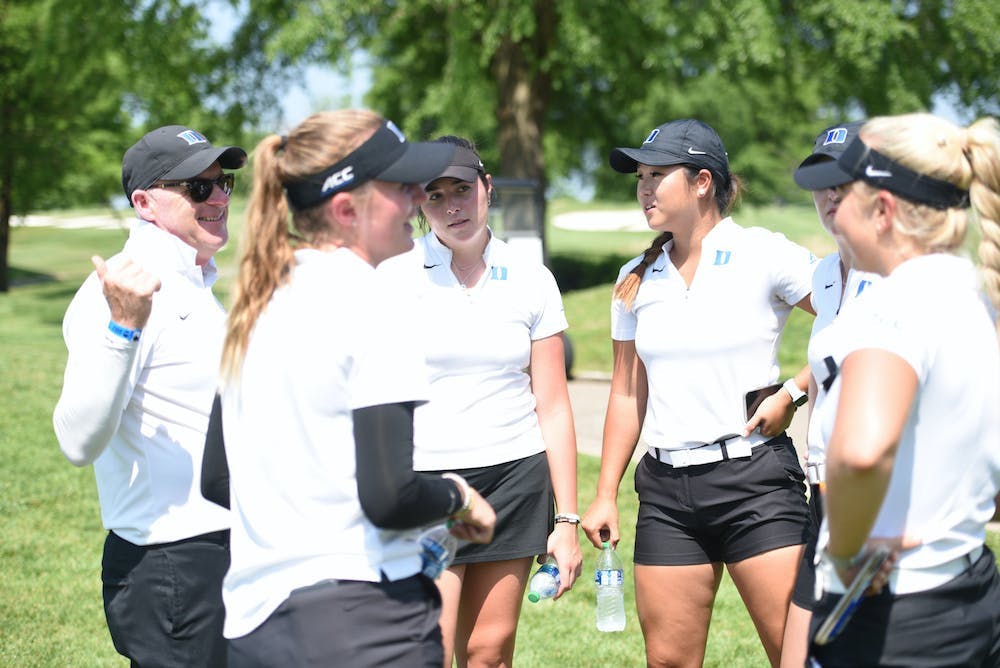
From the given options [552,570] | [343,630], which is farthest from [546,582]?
[343,630]

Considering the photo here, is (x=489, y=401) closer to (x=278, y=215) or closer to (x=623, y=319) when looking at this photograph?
(x=623, y=319)

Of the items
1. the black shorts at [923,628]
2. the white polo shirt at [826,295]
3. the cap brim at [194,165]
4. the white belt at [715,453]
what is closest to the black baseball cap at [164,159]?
the cap brim at [194,165]

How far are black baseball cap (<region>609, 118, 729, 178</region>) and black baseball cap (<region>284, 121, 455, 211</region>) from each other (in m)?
1.57

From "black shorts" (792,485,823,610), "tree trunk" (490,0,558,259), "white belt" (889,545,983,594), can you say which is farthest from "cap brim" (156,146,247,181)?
"tree trunk" (490,0,558,259)

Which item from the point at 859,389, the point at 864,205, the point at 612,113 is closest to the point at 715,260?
the point at 864,205

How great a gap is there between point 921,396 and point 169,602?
2.03 meters

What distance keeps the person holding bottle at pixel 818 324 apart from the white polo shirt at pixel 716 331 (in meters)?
0.16

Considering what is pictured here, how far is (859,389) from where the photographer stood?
2066 millimetres

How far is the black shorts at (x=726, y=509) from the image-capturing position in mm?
3656

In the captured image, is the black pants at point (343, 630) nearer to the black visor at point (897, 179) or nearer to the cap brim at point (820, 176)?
the black visor at point (897, 179)

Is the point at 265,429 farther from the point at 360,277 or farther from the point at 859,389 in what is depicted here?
the point at 859,389

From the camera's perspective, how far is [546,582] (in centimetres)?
378

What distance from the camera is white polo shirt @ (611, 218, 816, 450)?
372 centimetres

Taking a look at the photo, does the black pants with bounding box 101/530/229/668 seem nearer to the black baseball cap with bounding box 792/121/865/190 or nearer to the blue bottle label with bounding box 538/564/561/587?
the blue bottle label with bounding box 538/564/561/587
